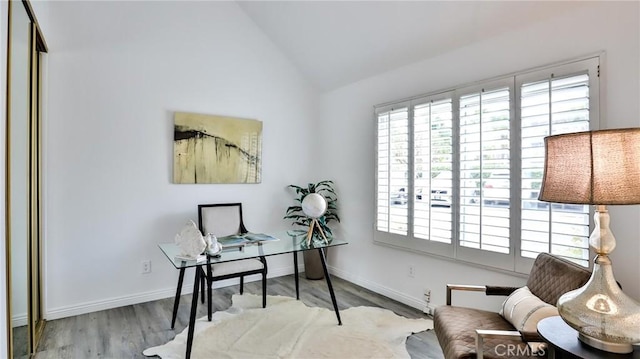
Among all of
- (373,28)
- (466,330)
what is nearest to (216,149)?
(373,28)

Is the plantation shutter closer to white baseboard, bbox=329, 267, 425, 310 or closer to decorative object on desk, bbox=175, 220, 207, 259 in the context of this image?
white baseboard, bbox=329, 267, 425, 310

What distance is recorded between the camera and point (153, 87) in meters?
3.54

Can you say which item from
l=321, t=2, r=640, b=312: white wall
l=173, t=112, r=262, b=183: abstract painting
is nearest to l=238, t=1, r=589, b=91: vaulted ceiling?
l=321, t=2, r=640, b=312: white wall

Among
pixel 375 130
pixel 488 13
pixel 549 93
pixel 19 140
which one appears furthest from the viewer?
pixel 375 130

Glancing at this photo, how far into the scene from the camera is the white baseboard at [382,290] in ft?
10.9

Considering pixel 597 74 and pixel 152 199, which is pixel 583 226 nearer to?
pixel 597 74

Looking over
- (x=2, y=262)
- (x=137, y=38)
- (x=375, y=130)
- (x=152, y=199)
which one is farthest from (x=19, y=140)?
(x=375, y=130)

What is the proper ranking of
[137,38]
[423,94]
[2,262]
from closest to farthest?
1. [2,262]
2. [423,94]
3. [137,38]

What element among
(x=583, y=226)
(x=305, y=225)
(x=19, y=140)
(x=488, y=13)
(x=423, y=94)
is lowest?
(x=305, y=225)

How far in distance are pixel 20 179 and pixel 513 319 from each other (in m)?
2.94

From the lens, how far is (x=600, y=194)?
4.24 feet

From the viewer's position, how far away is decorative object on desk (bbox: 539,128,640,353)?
129cm

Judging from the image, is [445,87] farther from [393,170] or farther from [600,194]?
[600,194]

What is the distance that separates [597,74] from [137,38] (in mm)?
3758
